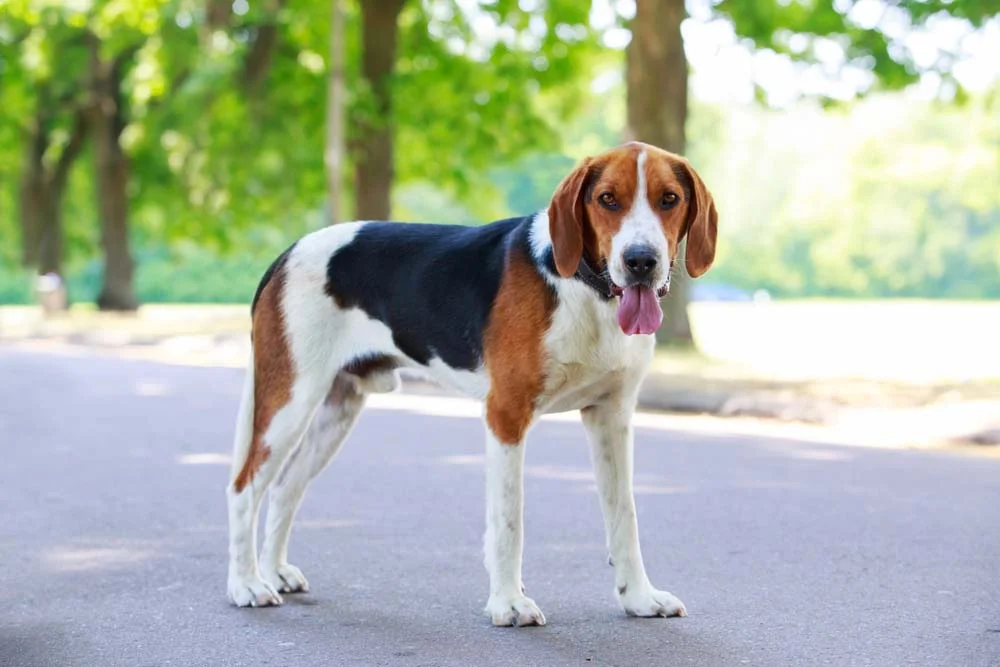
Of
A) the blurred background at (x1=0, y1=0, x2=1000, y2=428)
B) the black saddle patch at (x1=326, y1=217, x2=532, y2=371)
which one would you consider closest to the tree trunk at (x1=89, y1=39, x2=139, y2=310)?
the blurred background at (x1=0, y1=0, x2=1000, y2=428)

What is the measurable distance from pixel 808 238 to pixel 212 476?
2978 inches

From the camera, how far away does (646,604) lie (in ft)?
19.0

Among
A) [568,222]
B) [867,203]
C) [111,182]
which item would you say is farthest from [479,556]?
[867,203]

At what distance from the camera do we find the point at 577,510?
8.53 m

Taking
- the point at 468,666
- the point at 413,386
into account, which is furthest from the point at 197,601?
the point at 413,386

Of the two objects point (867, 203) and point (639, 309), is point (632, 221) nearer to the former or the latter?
point (639, 309)

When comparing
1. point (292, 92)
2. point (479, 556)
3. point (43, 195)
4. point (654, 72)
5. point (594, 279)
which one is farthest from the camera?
point (43, 195)

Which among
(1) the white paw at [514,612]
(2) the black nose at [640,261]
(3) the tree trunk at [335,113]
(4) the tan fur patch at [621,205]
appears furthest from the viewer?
(3) the tree trunk at [335,113]

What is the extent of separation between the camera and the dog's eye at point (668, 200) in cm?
536

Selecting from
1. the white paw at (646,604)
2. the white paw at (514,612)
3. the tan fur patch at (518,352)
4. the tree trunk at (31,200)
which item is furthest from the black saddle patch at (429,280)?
the tree trunk at (31,200)

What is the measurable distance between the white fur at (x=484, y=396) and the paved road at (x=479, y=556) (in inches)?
6.0

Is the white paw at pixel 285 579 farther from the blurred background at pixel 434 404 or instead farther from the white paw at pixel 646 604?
the white paw at pixel 646 604

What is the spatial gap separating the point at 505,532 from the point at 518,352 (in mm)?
647

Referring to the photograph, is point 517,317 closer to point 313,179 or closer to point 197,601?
point 197,601
